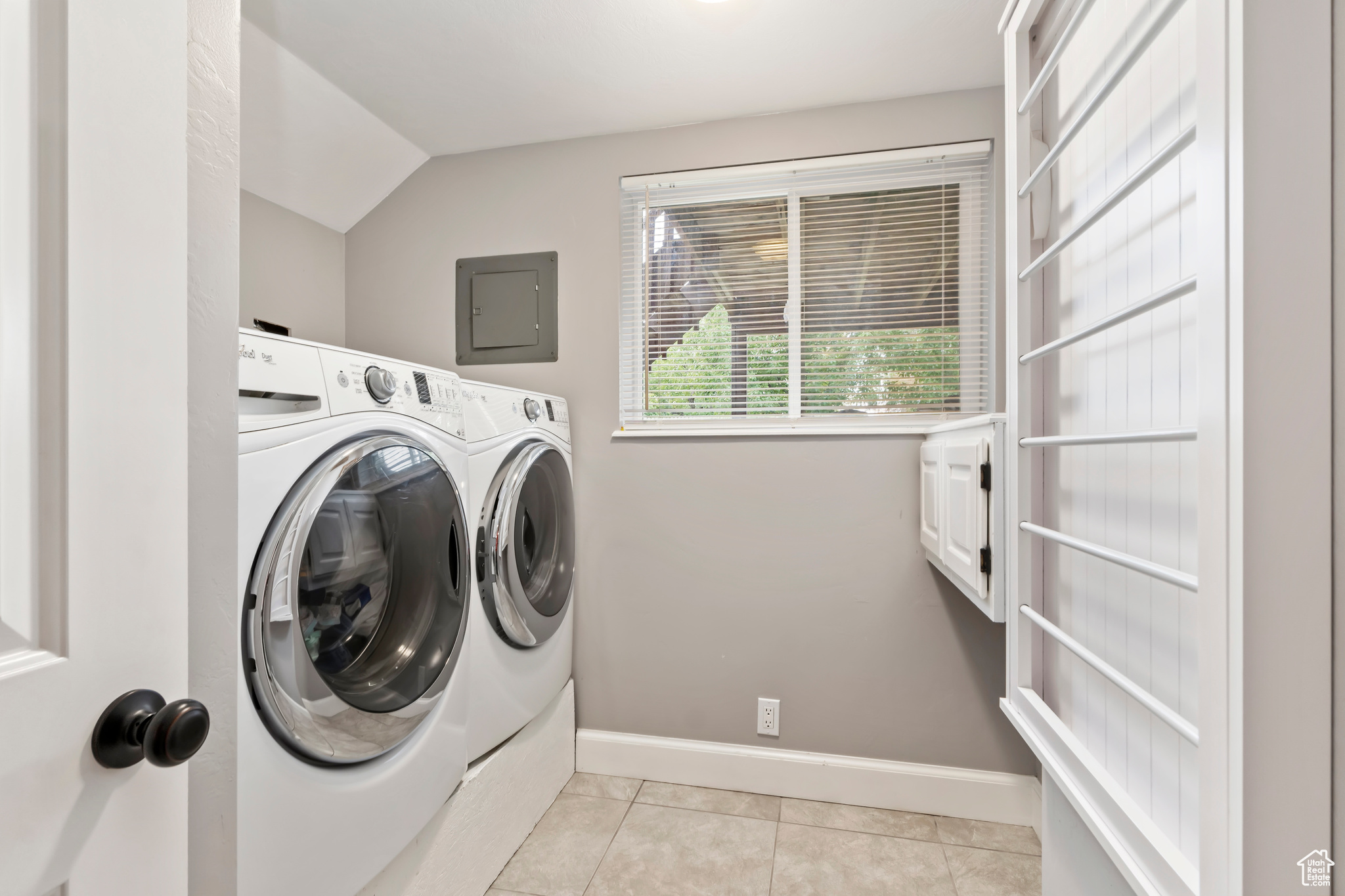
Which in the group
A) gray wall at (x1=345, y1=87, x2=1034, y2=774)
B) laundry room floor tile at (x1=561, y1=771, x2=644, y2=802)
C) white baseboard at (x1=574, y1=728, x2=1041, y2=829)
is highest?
gray wall at (x1=345, y1=87, x2=1034, y2=774)

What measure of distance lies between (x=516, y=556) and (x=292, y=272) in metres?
1.38

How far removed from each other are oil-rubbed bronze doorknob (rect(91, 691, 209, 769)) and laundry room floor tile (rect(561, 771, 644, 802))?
174 centimetres

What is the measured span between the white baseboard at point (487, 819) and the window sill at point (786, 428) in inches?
36.2

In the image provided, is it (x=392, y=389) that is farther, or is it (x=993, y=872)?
(x=993, y=872)

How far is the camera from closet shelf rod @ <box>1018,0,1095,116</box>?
2.54ft

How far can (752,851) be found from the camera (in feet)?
5.52

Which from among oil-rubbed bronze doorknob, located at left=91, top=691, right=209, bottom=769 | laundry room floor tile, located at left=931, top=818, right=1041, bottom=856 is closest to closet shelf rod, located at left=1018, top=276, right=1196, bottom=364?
oil-rubbed bronze doorknob, located at left=91, top=691, right=209, bottom=769

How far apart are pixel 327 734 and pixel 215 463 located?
0.56 m

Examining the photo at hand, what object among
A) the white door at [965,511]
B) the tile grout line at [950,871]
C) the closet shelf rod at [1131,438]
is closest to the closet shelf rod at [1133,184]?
the closet shelf rod at [1131,438]

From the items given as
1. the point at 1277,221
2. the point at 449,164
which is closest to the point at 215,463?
the point at 1277,221

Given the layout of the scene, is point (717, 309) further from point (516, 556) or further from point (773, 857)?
point (773, 857)

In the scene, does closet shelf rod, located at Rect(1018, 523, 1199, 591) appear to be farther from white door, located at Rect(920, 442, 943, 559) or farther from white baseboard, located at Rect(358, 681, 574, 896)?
white baseboard, located at Rect(358, 681, 574, 896)

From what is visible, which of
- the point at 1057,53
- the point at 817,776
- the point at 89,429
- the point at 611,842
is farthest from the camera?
the point at 817,776

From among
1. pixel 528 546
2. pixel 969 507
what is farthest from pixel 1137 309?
pixel 528 546
